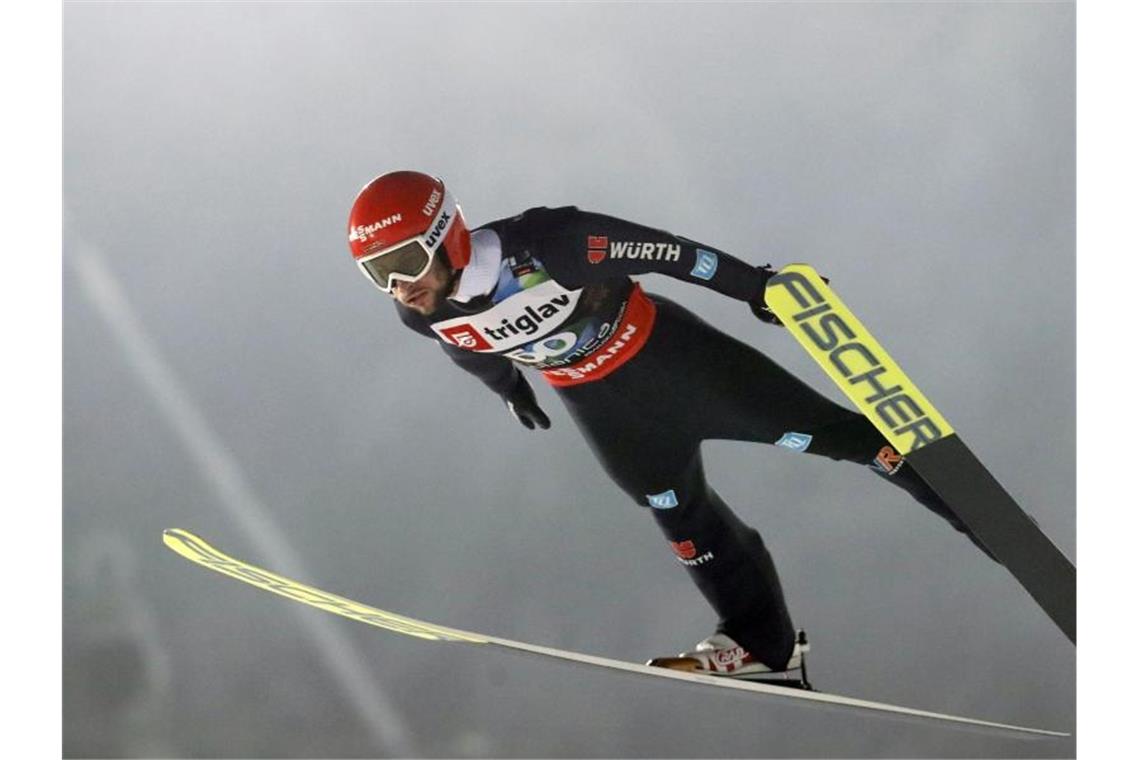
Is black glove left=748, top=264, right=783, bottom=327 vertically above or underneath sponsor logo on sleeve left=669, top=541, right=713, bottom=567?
above

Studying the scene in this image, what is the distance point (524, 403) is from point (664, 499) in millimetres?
435

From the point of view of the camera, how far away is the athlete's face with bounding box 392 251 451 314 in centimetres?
275

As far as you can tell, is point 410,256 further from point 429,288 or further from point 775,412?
point 775,412

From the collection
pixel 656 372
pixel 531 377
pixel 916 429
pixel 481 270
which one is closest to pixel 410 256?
pixel 481 270

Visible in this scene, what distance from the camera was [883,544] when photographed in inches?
148

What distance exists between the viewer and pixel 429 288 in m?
2.77

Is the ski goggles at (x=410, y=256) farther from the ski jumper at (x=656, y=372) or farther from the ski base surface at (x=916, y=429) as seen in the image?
the ski base surface at (x=916, y=429)

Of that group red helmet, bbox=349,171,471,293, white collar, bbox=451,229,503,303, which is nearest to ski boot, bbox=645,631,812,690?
white collar, bbox=451,229,503,303

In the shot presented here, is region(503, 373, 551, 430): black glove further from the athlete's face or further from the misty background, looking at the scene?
the athlete's face

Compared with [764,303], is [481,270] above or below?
above

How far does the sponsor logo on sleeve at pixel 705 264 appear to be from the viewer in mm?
2695

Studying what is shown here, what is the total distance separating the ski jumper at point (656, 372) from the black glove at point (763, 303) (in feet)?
0.04

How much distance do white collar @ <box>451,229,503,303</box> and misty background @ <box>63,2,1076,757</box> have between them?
0.73m

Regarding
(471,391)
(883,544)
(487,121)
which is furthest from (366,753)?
(487,121)
